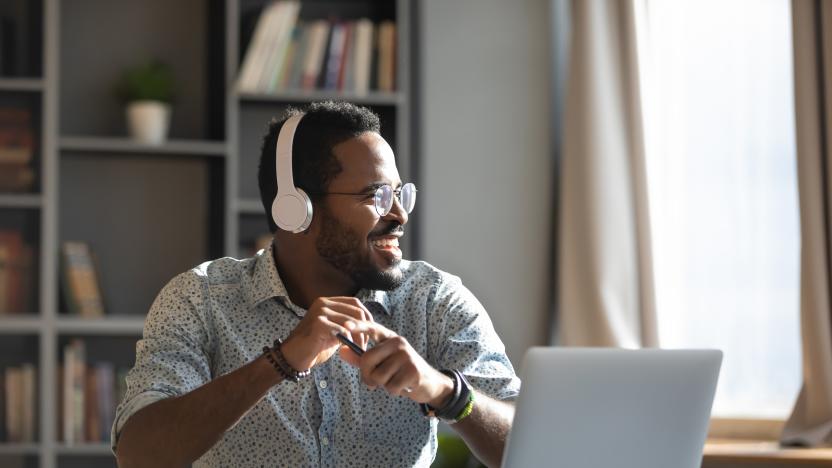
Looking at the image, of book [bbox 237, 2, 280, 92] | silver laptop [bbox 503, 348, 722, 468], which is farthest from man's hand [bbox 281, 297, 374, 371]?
book [bbox 237, 2, 280, 92]

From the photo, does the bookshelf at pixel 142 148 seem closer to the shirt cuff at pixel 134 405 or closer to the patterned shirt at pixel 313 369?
the patterned shirt at pixel 313 369

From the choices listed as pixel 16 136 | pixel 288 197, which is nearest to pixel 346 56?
pixel 16 136

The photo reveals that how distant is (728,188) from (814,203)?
1.10 ft

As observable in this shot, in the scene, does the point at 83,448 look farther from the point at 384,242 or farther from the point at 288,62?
the point at 384,242

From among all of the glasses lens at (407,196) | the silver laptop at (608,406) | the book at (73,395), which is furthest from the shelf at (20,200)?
the silver laptop at (608,406)

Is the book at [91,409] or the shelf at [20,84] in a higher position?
the shelf at [20,84]

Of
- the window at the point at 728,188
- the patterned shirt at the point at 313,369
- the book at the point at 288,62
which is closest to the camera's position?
the patterned shirt at the point at 313,369

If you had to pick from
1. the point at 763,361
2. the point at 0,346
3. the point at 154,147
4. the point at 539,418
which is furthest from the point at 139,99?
the point at 539,418

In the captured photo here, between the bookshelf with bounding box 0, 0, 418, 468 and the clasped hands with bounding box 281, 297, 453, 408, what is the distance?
189cm

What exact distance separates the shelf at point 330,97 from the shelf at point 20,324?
926 mm

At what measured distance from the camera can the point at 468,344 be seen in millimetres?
1884

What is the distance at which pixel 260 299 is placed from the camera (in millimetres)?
1918

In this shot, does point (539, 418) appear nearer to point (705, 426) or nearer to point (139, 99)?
point (705, 426)

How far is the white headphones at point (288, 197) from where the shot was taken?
1.91 m
